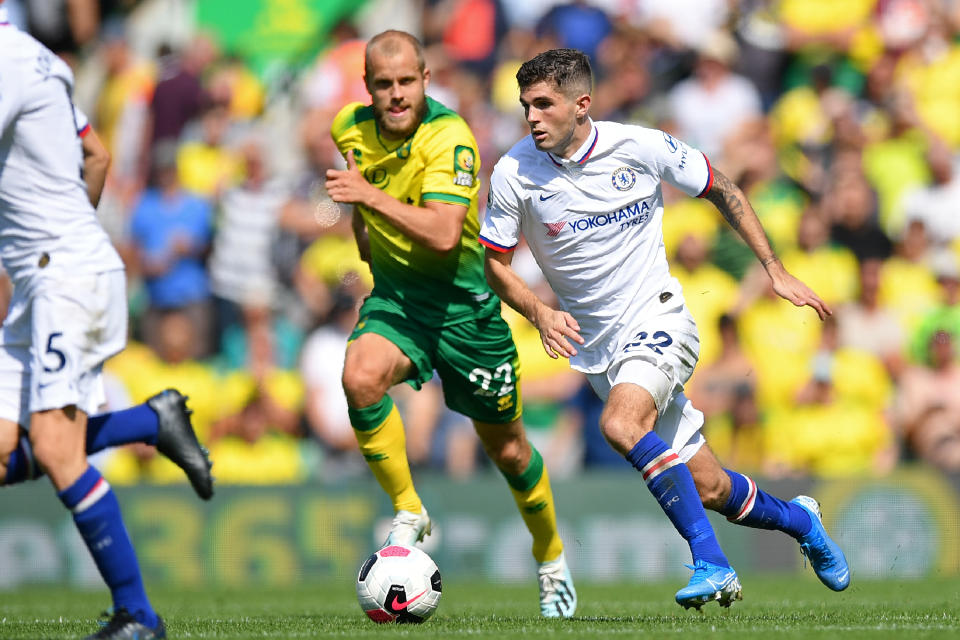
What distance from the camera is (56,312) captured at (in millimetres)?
5641

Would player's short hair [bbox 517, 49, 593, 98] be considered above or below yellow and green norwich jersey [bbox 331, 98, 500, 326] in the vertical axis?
above

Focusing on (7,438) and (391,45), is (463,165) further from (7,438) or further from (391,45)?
(7,438)

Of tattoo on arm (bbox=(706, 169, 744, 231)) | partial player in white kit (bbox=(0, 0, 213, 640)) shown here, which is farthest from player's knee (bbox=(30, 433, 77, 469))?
tattoo on arm (bbox=(706, 169, 744, 231))

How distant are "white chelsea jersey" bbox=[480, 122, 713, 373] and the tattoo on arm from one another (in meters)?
0.06

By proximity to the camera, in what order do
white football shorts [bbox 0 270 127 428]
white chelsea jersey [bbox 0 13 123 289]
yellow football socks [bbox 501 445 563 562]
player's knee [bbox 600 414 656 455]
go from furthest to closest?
1. yellow football socks [bbox 501 445 563 562]
2. player's knee [bbox 600 414 656 455]
3. white chelsea jersey [bbox 0 13 123 289]
4. white football shorts [bbox 0 270 127 428]

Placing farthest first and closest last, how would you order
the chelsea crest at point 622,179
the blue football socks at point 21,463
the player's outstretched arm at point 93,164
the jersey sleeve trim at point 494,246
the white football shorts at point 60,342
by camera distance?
the chelsea crest at point 622,179
the jersey sleeve trim at point 494,246
the player's outstretched arm at point 93,164
the blue football socks at point 21,463
the white football shorts at point 60,342

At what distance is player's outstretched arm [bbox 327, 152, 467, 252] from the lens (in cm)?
679

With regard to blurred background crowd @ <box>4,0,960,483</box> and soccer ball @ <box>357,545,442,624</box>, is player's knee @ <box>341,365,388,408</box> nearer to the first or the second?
soccer ball @ <box>357,545,442,624</box>

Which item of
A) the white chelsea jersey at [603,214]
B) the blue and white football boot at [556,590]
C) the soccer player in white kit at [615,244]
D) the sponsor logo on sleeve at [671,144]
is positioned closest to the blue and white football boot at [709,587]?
the soccer player in white kit at [615,244]

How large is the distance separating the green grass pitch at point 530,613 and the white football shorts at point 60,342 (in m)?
1.19

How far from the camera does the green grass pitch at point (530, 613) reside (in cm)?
634

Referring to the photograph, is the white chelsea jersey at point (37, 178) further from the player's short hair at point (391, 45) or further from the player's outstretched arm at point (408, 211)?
the player's short hair at point (391, 45)

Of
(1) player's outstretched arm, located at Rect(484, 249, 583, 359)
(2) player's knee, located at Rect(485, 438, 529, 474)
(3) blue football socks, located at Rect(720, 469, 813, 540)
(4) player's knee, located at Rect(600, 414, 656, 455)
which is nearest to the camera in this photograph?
(1) player's outstretched arm, located at Rect(484, 249, 583, 359)

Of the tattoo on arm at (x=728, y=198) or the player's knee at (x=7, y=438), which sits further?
the tattoo on arm at (x=728, y=198)
